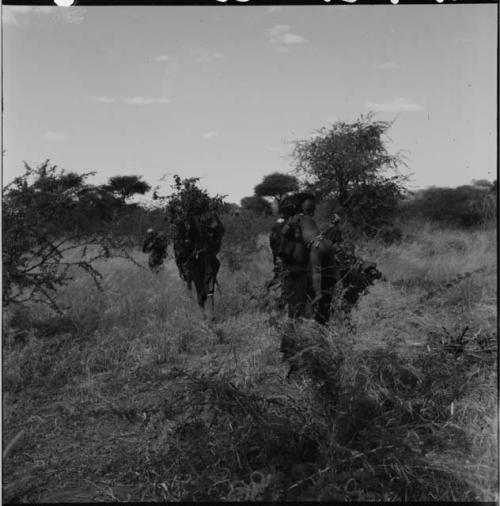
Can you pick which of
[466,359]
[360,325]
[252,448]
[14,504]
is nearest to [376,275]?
[360,325]

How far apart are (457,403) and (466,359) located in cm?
48

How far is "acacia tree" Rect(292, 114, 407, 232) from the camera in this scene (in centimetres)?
1234

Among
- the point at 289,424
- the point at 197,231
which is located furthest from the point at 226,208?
the point at 289,424

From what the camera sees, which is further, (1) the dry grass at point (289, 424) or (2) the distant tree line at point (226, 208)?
(2) the distant tree line at point (226, 208)

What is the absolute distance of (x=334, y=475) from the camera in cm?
331

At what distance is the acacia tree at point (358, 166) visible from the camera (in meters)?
12.3

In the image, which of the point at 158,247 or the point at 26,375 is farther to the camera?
the point at 158,247

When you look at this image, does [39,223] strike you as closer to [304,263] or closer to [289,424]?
[304,263]

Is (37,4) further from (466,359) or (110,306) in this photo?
(110,306)

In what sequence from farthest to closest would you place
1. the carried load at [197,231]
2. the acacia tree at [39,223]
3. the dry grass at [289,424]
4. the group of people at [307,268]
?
the carried load at [197,231], the acacia tree at [39,223], the group of people at [307,268], the dry grass at [289,424]

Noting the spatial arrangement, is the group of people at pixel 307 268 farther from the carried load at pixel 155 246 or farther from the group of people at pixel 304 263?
the carried load at pixel 155 246

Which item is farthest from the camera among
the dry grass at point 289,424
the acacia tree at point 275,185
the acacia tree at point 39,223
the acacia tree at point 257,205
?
the acacia tree at point 257,205

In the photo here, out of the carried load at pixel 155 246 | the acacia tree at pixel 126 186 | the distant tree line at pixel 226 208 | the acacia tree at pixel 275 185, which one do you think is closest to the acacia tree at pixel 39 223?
the distant tree line at pixel 226 208

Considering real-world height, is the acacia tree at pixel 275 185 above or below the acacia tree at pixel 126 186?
above
